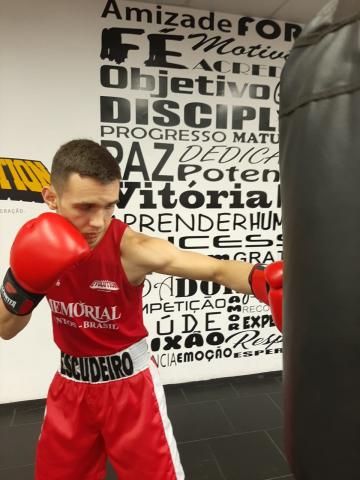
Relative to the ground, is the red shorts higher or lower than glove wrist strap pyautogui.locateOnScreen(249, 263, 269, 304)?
lower

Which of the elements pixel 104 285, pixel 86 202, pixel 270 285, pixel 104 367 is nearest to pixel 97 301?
pixel 104 285

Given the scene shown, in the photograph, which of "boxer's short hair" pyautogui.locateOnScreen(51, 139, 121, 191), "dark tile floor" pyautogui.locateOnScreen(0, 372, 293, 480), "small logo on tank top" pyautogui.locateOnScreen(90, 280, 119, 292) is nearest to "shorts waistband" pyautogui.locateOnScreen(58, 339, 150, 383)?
"small logo on tank top" pyautogui.locateOnScreen(90, 280, 119, 292)

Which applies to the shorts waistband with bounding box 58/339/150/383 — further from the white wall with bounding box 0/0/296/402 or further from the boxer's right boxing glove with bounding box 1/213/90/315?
the white wall with bounding box 0/0/296/402

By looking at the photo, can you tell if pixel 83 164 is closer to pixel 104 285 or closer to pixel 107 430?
pixel 104 285

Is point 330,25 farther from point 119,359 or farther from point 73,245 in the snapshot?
point 119,359

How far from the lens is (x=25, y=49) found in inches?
91.5

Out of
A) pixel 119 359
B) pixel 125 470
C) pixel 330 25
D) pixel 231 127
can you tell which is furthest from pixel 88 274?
pixel 231 127

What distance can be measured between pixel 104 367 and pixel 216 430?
1249 mm

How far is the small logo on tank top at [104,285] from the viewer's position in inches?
55.6

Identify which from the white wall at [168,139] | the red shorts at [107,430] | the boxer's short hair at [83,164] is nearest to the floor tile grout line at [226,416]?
the white wall at [168,139]

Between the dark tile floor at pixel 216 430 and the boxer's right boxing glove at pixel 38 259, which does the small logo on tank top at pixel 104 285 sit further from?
the dark tile floor at pixel 216 430

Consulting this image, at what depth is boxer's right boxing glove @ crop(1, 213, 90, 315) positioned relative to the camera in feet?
3.92

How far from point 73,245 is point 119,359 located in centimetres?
49

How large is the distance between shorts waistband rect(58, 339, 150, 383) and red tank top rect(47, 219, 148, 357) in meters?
0.02
